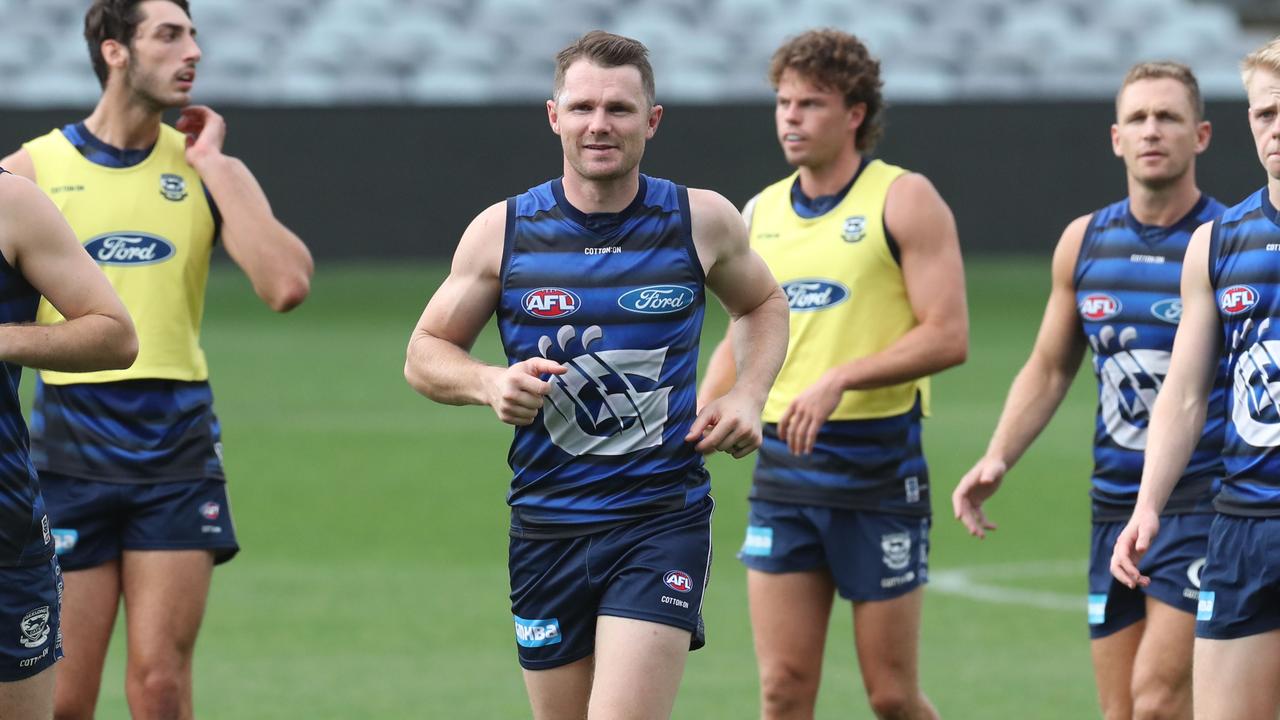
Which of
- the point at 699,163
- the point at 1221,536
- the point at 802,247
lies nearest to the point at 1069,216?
the point at 699,163

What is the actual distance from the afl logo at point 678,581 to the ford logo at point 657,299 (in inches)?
27.2

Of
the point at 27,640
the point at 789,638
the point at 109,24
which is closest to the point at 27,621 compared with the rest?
the point at 27,640

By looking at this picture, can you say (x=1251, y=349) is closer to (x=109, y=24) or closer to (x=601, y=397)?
(x=601, y=397)

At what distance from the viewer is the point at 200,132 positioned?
692 cm

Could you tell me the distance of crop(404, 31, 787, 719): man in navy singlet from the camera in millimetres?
5348

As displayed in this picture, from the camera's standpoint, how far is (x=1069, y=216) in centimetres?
2558

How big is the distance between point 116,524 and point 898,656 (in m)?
2.61

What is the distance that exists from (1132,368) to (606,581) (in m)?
2.14

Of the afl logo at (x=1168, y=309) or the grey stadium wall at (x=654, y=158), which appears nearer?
the afl logo at (x=1168, y=309)

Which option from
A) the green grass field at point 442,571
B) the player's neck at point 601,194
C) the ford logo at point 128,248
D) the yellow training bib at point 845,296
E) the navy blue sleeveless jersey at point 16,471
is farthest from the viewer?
the green grass field at point 442,571

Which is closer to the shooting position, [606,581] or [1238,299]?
[1238,299]

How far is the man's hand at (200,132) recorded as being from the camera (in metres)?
6.80

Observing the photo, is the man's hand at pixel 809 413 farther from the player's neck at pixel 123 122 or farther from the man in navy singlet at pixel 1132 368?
the player's neck at pixel 123 122

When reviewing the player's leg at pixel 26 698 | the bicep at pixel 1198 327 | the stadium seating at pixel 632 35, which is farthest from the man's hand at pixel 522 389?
the stadium seating at pixel 632 35
